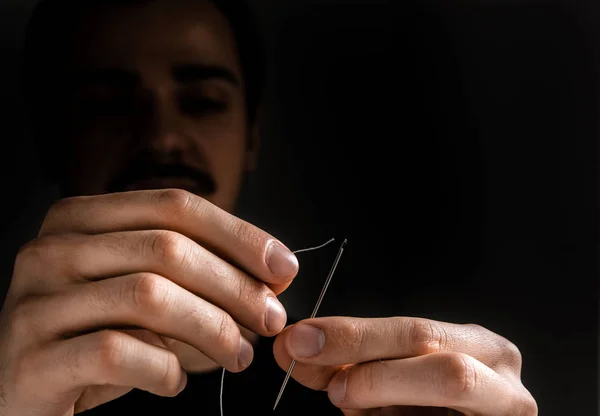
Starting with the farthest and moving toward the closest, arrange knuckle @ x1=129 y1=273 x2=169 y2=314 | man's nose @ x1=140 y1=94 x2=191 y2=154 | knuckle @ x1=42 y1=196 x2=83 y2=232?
man's nose @ x1=140 y1=94 x2=191 y2=154 < knuckle @ x1=42 y1=196 x2=83 y2=232 < knuckle @ x1=129 y1=273 x2=169 y2=314

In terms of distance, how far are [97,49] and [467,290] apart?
864 mm

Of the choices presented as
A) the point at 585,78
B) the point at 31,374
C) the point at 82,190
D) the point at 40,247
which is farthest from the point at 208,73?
the point at 585,78

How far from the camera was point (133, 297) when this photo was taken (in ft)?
2.40

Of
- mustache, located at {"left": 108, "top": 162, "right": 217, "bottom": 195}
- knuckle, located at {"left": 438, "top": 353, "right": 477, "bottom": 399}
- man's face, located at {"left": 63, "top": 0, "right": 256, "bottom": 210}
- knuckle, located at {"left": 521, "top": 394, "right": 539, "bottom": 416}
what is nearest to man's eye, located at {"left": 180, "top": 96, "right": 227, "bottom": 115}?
man's face, located at {"left": 63, "top": 0, "right": 256, "bottom": 210}

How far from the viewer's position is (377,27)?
1082mm

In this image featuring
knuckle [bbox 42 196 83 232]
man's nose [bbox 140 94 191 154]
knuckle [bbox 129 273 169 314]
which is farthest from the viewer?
man's nose [bbox 140 94 191 154]

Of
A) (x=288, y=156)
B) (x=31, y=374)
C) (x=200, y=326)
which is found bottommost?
(x=31, y=374)

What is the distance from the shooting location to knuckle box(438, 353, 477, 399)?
0.79 metres

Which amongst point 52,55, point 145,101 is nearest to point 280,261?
point 145,101

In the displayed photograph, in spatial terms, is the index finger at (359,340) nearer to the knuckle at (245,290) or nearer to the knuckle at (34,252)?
the knuckle at (245,290)

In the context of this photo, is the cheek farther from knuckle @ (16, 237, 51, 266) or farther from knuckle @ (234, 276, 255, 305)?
knuckle @ (234, 276, 255, 305)

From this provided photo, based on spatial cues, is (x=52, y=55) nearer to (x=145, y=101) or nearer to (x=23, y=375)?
(x=145, y=101)

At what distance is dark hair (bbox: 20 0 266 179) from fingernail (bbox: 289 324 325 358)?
45cm

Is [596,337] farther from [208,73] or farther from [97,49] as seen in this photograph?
[97,49]
